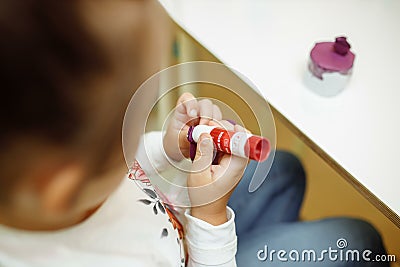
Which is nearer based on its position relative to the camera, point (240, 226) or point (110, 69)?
point (110, 69)

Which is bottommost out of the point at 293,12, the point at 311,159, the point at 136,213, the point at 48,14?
the point at 311,159

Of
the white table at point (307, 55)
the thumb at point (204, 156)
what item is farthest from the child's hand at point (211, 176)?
the white table at point (307, 55)

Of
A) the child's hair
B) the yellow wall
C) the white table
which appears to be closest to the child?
the child's hair

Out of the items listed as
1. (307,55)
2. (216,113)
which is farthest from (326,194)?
(216,113)

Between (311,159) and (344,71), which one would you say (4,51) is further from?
(311,159)

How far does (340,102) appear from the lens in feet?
2.25

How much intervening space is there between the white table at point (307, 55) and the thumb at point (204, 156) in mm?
186

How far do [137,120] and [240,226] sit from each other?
42 cm

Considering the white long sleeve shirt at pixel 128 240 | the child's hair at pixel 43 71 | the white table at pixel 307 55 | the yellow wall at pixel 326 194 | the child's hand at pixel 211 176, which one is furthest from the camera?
the yellow wall at pixel 326 194

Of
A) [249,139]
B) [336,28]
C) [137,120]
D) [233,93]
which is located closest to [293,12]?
[336,28]

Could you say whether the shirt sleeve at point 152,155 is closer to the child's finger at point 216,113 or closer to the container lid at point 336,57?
the child's finger at point 216,113

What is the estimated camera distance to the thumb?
48 cm

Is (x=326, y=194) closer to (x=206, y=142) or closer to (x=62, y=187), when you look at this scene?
(x=206, y=142)

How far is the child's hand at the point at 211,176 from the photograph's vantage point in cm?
49
